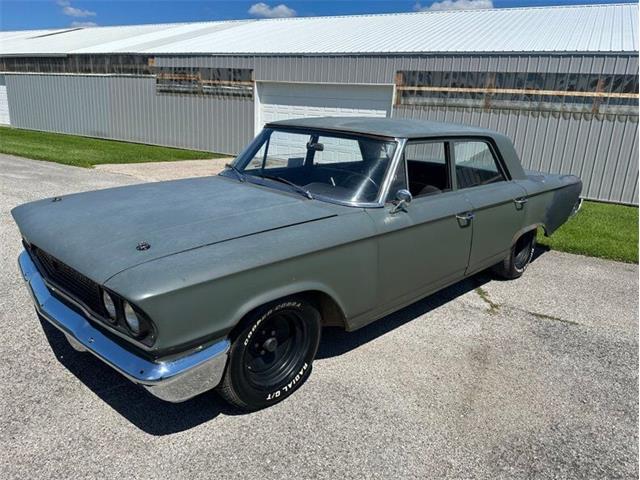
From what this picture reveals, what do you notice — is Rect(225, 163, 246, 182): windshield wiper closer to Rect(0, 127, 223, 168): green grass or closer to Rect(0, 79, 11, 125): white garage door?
Rect(0, 127, 223, 168): green grass

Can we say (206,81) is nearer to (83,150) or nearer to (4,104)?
(83,150)

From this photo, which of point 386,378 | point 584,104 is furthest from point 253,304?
point 584,104

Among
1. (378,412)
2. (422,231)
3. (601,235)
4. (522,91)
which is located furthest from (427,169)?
(522,91)

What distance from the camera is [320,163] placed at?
376cm

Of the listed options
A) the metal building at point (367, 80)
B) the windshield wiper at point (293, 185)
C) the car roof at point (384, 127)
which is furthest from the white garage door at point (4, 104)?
the windshield wiper at point (293, 185)

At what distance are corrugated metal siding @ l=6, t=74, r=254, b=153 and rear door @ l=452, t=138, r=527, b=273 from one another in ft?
34.3

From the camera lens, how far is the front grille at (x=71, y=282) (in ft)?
8.20

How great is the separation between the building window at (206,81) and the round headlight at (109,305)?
40.3 ft

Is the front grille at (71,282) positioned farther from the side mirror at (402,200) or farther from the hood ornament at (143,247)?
the side mirror at (402,200)

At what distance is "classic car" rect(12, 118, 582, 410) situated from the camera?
2336 mm

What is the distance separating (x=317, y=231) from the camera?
289 centimetres

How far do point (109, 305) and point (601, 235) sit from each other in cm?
711

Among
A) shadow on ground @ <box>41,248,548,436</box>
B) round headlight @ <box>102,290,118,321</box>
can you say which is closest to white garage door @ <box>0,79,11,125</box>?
shadow on ground @ <box>41,248,548,436</box>

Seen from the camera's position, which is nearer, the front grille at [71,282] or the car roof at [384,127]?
the front grille at [71,282]
